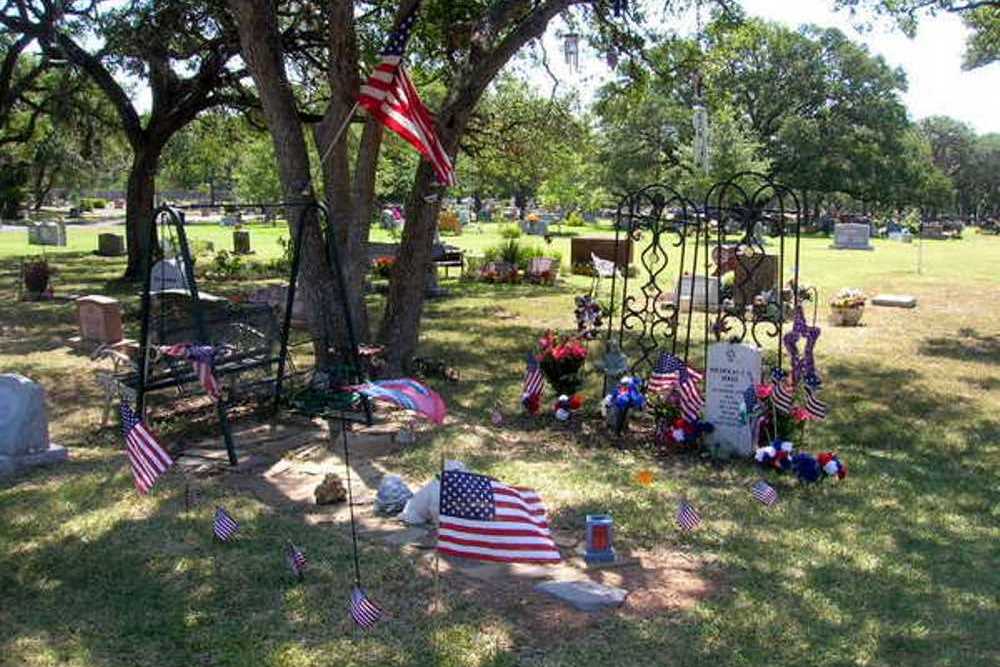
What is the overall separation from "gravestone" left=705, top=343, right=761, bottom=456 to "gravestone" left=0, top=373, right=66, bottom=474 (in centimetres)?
567

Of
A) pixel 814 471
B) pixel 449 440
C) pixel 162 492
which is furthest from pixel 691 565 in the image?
pixel 162 492

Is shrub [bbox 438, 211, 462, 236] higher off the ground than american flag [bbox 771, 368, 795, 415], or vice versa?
shrub [bbox 438, 211, 462, 236]

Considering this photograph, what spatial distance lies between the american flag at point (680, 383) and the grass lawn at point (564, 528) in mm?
541

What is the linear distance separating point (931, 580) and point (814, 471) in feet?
5.86

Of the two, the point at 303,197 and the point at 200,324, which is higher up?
the point at 303,197

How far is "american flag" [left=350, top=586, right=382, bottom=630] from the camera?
186 inches

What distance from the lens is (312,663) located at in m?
4.43

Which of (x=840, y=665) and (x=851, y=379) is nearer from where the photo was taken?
(x=840, y=665)

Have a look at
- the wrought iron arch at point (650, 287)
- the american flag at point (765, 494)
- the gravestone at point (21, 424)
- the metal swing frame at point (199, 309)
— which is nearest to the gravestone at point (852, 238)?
A: the wrought iron arch at point (650, 287)

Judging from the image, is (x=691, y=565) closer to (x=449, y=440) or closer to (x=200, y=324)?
(x=449, y=440)

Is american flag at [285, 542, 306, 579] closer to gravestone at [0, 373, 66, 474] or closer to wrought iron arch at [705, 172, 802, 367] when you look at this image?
gravestone at [0, 373, 66, 474]

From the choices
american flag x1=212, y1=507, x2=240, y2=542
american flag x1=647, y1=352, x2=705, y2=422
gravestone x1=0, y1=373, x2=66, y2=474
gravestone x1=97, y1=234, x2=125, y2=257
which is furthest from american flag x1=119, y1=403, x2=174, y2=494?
gravestone x1=97, y1=234, x2=125, y2=257

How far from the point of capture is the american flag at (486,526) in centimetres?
462

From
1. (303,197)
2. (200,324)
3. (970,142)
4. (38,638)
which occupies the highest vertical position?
(970,142)
